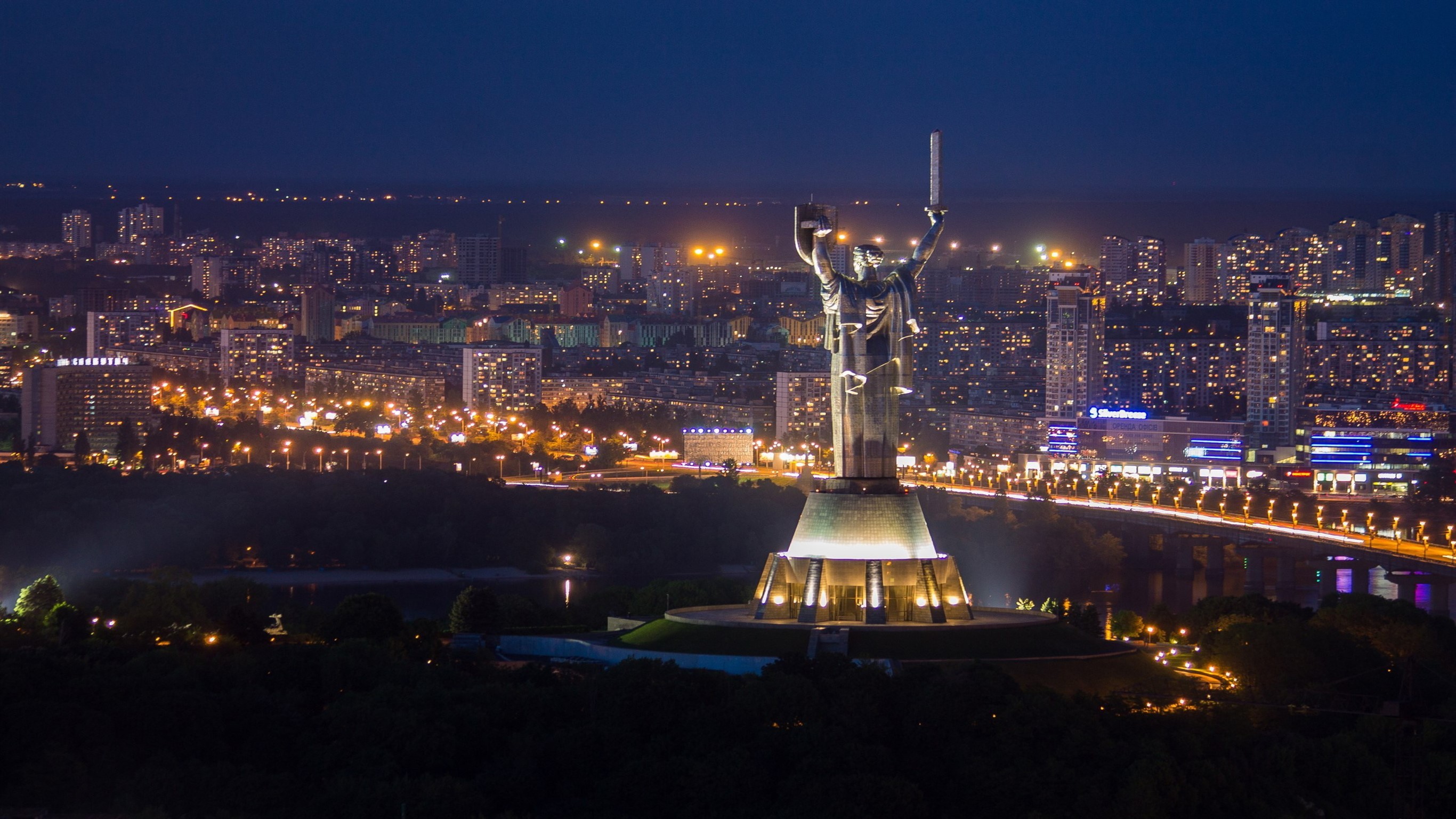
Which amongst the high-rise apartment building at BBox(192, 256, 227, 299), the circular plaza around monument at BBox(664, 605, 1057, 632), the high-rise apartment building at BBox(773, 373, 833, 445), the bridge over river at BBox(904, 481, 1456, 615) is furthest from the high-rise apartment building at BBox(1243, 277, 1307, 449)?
the circular plaza around monument at BBox(664, 605, 1057, 632)

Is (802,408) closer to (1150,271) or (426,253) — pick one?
(1150,271)

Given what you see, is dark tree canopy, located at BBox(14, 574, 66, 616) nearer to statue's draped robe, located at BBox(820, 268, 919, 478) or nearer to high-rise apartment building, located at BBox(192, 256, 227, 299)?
statue's draped robe, located at BBox(820, 268, 919, 478)

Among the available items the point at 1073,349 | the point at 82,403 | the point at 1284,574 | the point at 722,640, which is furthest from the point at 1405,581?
the point at 82,403

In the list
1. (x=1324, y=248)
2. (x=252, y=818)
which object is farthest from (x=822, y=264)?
(x=1324, y=248)

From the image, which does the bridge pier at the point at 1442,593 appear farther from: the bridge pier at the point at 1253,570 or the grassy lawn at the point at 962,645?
the grassy lawn at the point at 962,645

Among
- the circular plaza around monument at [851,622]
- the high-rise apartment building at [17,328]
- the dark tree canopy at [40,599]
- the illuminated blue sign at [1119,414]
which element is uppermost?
the high-rise apartment building at [17,328]

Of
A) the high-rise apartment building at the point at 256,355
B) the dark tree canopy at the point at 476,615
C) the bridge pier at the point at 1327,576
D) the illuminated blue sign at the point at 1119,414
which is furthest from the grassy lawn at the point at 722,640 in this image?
the high-rise apartment building at the point at 256,355
